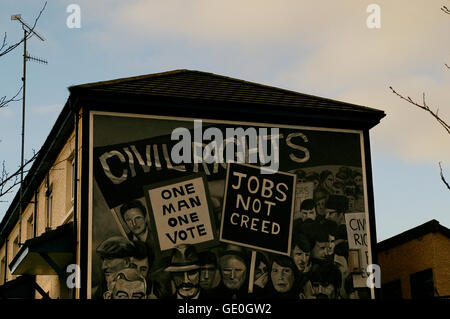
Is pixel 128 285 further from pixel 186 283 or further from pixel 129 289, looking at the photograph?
pixel 186 283

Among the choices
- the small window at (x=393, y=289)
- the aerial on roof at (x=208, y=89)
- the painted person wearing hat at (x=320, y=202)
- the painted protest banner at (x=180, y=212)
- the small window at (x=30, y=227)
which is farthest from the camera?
the small window at (x=30, y=227)

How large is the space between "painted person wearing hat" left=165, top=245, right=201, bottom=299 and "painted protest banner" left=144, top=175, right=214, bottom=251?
0.24m

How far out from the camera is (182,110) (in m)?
21.7

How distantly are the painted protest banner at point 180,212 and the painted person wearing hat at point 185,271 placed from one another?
24 centimetres

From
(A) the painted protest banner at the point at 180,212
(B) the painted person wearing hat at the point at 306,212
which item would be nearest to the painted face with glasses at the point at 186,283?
(A) the painted protest banner at the point at 180,212

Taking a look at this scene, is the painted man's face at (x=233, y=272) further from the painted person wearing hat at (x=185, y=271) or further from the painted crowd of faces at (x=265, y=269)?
the painted person wearing hat at (x=185, y=271)

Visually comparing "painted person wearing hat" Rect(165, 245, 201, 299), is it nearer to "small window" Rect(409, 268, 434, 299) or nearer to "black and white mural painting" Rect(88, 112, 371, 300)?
"black and white mural painting" Rect(88, 112, 371, 300)

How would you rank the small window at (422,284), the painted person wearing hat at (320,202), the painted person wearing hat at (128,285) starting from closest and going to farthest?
1. the painted person wearing hat at (128,285)
2. the painted person wearing hat at (320,202)
3. the small window at (422,284)

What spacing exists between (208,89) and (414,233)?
26.0 feet

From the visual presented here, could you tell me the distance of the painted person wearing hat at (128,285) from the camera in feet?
64.7

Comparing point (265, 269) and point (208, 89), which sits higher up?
point (208, 89)

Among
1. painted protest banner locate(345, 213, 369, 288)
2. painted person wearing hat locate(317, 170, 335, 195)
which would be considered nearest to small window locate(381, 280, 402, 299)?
painted protest banner locate(345, 213, 369, 288)

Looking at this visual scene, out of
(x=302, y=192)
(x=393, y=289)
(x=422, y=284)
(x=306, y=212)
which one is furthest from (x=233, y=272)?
(x=393, y=289)

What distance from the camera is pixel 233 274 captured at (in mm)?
20875
